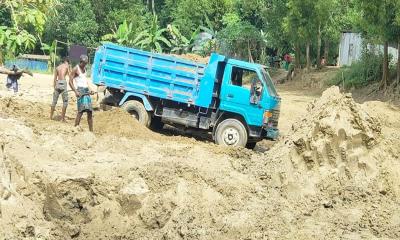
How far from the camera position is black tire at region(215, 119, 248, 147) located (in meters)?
13.3

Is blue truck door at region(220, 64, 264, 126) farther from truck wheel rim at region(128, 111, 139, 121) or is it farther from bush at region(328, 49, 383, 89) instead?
bush at region(328, 49, 383, 89)

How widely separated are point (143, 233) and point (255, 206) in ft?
5.21

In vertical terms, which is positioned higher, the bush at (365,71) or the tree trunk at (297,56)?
the tree trunk at (297,56)

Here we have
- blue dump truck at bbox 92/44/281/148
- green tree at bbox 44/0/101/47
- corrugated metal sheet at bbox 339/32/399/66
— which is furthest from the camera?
green tree at bbox 44/0/101/47

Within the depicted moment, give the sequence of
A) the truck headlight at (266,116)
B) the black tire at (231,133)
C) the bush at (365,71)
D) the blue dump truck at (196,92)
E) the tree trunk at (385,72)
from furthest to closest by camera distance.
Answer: the bush at (365,71), the tree trunk at (385,72), the black tire at (231,133), the blue dump truck at (196,92), the truck headlight at (266,116)

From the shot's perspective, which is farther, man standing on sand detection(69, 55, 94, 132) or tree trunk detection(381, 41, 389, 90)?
tree trunk detection(381, 41, 389, 90)

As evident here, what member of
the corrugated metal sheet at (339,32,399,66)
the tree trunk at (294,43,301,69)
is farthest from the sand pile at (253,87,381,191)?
the corrugated metal sheet at (339,32,399,66)

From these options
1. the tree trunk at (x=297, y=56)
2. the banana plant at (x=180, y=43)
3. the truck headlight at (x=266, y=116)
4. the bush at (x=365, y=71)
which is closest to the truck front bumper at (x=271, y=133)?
the truck headlight at (x=266, y=116)

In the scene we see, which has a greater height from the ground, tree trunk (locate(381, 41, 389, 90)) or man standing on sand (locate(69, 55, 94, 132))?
tree trunk (locate(381, 41, 389, 90))

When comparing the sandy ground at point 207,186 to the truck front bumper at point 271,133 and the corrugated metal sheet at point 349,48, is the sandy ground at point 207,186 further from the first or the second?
the corrugated metal sheet at point 349,48

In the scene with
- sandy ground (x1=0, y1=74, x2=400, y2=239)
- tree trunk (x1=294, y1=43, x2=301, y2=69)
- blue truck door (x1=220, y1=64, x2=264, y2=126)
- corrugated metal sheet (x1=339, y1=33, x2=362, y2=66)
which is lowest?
sandy ground (x1=0, y1=74, x2=400, y2=239)

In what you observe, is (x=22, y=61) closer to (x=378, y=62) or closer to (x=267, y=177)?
→ (x=378, y=62)

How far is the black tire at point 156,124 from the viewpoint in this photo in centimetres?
1462

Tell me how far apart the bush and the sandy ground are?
16.4 metres
